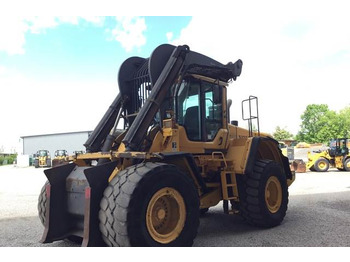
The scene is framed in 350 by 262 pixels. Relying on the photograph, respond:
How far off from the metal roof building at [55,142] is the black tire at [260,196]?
168 ft

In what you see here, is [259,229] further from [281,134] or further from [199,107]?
[281,134]

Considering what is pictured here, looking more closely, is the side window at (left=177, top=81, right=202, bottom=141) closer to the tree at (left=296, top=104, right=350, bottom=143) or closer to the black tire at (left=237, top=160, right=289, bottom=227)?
the black tire at (left=237, top=160, right=289, bottom=227)

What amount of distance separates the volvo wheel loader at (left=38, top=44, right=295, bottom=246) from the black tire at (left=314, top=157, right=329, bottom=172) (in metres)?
17.4

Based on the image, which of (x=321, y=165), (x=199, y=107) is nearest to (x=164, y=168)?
(x=199, y=107)

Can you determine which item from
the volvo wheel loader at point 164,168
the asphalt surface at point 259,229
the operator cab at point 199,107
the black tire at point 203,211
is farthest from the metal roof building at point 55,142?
the operator cab at point 199,107

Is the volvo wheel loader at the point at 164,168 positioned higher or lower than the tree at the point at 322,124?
lower

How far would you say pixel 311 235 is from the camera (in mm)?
6273

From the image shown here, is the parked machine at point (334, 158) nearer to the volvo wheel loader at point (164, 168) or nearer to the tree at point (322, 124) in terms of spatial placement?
the volvo wheel loader at point (164, 168)

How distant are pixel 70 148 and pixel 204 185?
5747 centimetres

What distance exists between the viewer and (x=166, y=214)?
16.8 feet

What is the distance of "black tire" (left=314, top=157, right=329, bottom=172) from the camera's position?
24188 millimetres

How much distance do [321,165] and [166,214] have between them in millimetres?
21727

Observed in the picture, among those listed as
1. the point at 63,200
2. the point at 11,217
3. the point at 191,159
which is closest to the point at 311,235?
the point at 191,159

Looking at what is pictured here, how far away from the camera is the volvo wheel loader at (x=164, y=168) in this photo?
4.75 m
